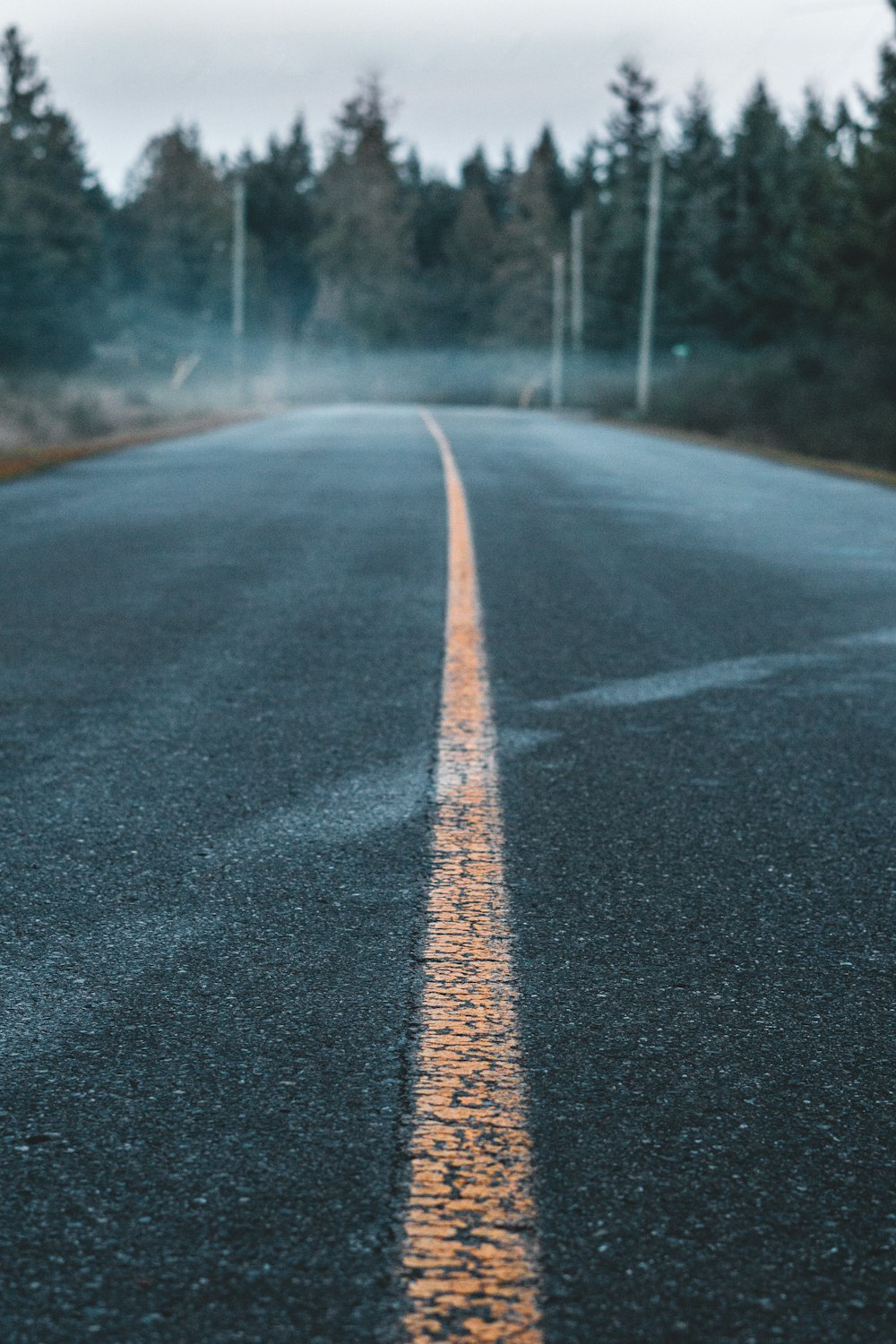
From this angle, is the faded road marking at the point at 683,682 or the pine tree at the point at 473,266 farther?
the pine tree at the point at 473,266

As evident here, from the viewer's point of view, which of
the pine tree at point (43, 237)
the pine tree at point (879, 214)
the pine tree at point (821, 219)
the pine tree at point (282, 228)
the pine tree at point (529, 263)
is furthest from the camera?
the pine tree at point (282, 228)

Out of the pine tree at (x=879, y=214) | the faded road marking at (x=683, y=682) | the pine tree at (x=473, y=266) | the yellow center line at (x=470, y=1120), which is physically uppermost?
the pine tree at (x=473, y=266)

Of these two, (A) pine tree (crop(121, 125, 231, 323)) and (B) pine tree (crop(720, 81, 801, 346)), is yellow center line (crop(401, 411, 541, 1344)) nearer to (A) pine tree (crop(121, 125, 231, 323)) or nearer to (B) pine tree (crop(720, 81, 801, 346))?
(B) pine tree (crop(720, 81, 801, 346))

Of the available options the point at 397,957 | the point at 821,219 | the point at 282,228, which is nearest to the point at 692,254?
the point at 821,219

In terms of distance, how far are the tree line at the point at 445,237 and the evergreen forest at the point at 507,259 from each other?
157 mm

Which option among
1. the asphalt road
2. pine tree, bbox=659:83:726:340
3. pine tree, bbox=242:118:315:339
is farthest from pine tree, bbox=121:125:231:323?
the asphalt road

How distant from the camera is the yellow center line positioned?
1901 millimetres

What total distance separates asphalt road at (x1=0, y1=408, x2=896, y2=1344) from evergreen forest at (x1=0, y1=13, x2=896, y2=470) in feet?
64.9

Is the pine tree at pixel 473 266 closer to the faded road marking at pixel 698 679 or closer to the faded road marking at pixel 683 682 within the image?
the faded road marking at pixel 698 679

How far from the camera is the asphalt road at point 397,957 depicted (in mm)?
1988

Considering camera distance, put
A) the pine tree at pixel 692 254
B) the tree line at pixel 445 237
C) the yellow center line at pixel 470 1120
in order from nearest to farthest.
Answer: the yellow center line at pixel 470 1120, the tree line at pixel 445 237, the pine tree at pixel 692 254

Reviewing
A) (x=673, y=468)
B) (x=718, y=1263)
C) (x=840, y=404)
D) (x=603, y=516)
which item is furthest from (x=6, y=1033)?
(x=840, y=404)

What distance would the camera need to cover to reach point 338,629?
6988 mm

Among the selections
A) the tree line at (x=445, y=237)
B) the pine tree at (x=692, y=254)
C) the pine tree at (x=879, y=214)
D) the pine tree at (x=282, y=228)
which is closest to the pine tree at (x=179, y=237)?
the tree line at (x=445, y=237)
